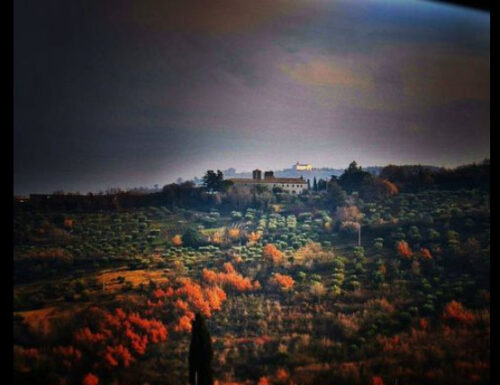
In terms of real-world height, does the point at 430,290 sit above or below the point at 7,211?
below

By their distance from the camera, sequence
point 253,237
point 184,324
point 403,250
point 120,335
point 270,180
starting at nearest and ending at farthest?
1. point 120,335
2. point 184,324
3. point 253,237
4. point 270,180
5. point 403,250

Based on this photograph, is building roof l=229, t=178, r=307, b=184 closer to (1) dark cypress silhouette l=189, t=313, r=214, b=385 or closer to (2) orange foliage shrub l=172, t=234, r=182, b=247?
(2) orange foliage shrub l=172, t=234, r=182, b=247

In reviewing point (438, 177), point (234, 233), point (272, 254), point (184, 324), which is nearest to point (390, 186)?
point (438, 177)

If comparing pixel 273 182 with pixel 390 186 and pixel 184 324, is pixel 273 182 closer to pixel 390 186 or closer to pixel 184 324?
pixel 390 186

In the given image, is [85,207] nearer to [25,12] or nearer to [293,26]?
[25,12]

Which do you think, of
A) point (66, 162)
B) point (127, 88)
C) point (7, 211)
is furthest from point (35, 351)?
point (127, 88)

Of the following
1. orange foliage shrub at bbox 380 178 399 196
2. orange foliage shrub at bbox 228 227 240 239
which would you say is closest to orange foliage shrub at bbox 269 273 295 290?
orange foliage shrub at bbox 228 227 240 239
